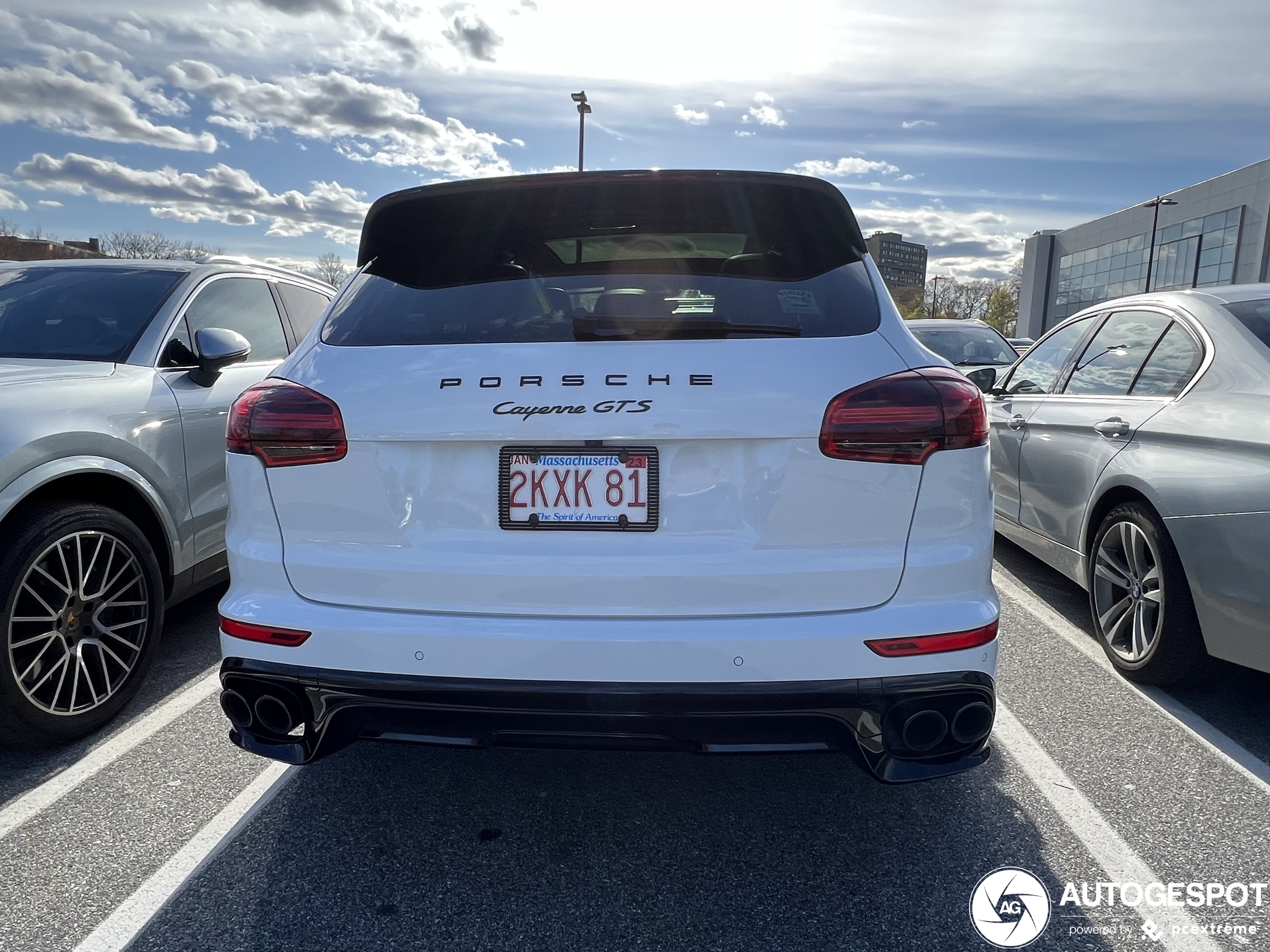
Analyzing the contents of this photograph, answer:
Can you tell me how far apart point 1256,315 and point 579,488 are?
3.10m

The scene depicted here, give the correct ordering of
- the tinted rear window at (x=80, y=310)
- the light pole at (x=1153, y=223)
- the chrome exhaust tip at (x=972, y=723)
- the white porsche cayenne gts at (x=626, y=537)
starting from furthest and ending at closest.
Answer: the light pole at (x=1153, y=223) → the tinted rear window at (x=80, y=310) → the chrome exhaust tip at (x=972, y=723) → the white porsche cayenne gts at (x=626, y=537)

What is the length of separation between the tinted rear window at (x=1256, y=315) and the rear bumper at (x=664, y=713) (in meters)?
2.22

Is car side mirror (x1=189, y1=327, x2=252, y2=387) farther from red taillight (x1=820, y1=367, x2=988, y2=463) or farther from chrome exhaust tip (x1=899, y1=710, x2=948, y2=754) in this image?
chrome exhaust tip (x1=899, y1=710, x2=948, y2=754)

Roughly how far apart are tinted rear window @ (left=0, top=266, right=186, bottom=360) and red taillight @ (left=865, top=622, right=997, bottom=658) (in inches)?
135

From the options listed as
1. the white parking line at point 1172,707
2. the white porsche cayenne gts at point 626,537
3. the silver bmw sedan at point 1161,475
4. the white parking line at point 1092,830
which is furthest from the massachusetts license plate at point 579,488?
the silver bmw sedan at point 1161,475

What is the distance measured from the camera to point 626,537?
2078 mm

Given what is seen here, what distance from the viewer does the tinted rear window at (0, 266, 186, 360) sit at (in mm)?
3914

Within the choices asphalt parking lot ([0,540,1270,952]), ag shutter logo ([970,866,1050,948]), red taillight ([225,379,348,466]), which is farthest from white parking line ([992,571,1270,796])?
red taillight ([225,379,348,466])

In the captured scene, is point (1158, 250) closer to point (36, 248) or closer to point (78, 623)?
point (78, 623)

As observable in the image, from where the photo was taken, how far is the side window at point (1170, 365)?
365 centimetres

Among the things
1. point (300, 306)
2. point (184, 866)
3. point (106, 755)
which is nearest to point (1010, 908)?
point (184, 866)

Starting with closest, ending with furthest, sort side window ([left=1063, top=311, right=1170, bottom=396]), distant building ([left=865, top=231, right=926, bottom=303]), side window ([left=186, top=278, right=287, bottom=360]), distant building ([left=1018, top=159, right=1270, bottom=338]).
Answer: side window ([left=1063, top=311, right=1170, bottom=396]) → side window ([left=186, top=278, right=287, bottom=360]) → distant building ([left=1018, top=159, right=1270, bottom=338]) → distant building ([left=865, top=231, right=926, bottom=303])

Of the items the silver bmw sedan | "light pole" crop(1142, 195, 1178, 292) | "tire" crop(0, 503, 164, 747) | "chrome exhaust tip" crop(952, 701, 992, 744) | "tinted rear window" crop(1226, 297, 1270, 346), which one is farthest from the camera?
"light pole" crop(1142, 195, 1178, 292)

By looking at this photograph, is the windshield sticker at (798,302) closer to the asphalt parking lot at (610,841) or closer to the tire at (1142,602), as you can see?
the asphalt parking lot at (610,841)
